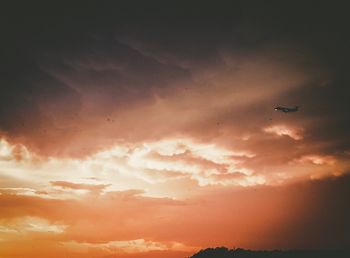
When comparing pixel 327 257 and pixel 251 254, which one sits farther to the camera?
pixel 251 254

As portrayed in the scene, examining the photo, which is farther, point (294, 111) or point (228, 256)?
point (294, 111)

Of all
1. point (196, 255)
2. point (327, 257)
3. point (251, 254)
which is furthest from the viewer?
point (196, 255)

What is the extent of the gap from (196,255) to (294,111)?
208 feet

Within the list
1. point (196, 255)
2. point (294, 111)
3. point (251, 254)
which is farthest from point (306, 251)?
point (294, 111)

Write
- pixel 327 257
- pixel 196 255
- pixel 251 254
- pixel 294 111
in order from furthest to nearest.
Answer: pixel 294 111 < pixel 196 255 < pixel 251 254 < pixel 327 257

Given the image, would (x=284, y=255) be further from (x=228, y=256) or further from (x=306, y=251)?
(x=228, y=256)

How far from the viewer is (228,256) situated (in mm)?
101062

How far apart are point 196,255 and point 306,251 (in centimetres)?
3442

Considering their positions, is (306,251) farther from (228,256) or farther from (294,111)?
(294,111)

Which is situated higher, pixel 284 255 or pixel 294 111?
pixel 294 111

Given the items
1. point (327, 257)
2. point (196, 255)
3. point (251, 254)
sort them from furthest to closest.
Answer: point (196, 255)
point (251, 254)
point (327, 257)

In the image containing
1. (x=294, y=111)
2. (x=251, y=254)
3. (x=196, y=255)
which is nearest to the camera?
(x=251, y=254)

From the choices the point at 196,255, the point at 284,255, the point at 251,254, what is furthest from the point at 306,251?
the point at 196,255

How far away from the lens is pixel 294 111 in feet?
421
